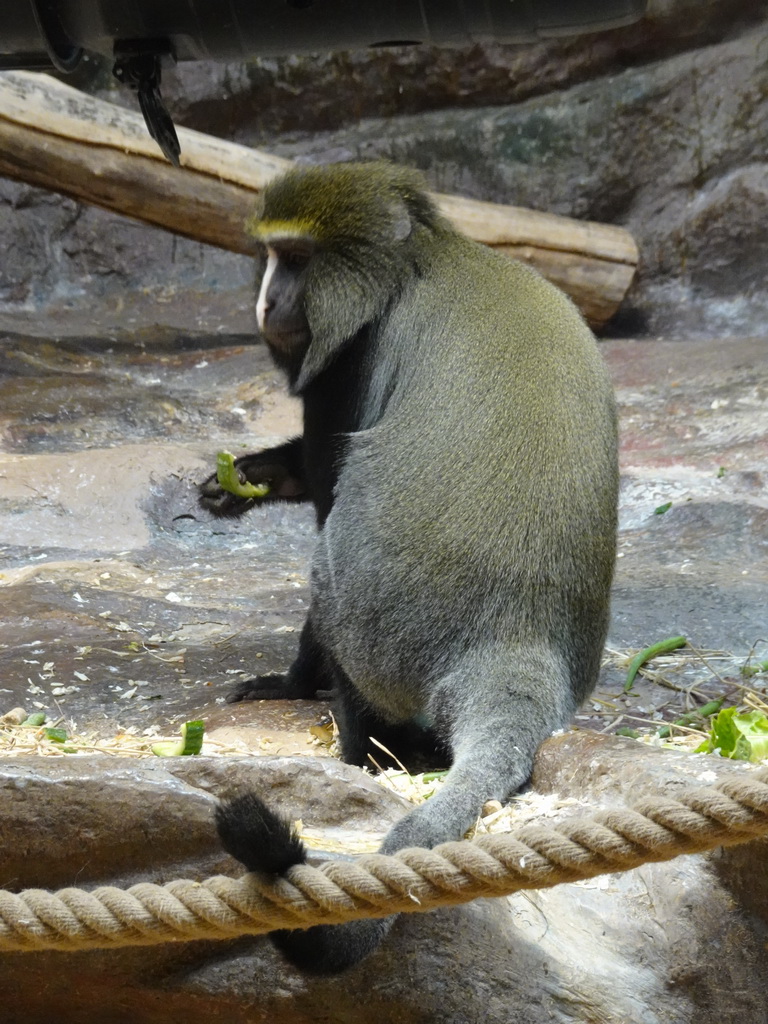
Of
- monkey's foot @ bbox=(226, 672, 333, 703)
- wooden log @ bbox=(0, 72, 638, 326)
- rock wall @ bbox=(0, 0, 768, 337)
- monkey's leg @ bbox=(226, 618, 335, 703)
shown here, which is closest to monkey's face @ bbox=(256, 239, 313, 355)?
monkey's leg @ bbox=(226, 618, 335, 703)

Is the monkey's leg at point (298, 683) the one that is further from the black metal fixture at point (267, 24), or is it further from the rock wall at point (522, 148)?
the rock wall at point (522, 148)

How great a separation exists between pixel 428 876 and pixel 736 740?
1.44 m

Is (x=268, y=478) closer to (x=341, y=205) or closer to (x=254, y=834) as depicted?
(x=341, y=205)

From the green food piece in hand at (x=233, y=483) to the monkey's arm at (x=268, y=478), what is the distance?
0.06 ft

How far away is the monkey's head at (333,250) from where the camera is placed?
3.62 meters

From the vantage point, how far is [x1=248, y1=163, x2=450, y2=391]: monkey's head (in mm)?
3619

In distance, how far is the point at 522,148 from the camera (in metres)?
9.43

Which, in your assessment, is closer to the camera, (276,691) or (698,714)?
(698,714)

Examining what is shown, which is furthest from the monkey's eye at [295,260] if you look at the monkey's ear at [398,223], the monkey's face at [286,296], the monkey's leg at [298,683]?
the monkey's leg at [298,683]

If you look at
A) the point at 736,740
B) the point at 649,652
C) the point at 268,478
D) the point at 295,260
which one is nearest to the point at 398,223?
the point at 295,260

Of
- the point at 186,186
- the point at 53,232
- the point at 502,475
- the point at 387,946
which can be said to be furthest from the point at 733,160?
the point at 387,946

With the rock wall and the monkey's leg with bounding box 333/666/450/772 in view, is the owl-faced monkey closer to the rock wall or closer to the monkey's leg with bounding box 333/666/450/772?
the monkey's leg with bounding box 333/666/450/772

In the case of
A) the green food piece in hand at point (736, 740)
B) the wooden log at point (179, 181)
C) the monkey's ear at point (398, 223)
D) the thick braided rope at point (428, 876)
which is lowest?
the green food piece in hand at point (736, 740)

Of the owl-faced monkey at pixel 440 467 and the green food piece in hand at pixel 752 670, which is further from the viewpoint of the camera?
the green food piece in hand at pixel 752 670
